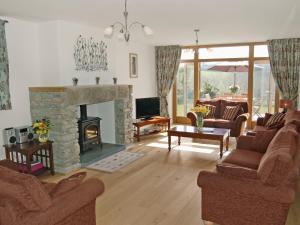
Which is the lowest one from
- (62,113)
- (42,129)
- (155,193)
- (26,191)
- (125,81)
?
(155,193)

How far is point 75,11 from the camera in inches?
173

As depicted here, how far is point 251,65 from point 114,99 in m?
4.42

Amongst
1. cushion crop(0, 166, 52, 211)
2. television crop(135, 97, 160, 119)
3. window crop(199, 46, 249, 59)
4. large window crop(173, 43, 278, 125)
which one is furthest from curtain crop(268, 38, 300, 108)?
cushion crop(0, 166, 52, 211)

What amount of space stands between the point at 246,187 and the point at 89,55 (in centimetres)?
423

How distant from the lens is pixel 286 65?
289 inches

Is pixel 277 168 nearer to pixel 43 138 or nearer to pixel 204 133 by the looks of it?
pixel 204 133

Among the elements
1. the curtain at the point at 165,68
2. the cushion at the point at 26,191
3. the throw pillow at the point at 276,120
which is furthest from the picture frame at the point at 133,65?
the cushion at the point at 26,191

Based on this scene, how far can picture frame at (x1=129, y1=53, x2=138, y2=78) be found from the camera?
760cm

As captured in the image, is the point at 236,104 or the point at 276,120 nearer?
the point at 276,120

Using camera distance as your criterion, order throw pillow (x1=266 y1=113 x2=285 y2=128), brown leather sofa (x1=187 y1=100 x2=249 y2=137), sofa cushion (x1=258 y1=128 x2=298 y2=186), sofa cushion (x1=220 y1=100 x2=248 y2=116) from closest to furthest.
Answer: sofa cushion (x1=258 y1=128 x2=298 y2=186) < throw pillow (x1=266 y1=113 x2=285 y2=128) < brown leather sofa (x1=187 y1=100 x2=249 y2=137) < sofa cushion (x1=220 y1=100 x2=248 y2=116)

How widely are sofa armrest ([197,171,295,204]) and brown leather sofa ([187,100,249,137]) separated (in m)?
4.11

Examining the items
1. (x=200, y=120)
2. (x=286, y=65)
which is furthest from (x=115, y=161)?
(x=286, y=65)

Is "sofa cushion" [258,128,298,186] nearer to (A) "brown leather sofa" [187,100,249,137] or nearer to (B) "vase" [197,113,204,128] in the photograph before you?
(B) "vase" [197,113,204,128]

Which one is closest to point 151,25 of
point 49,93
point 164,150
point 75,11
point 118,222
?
point 75,11
